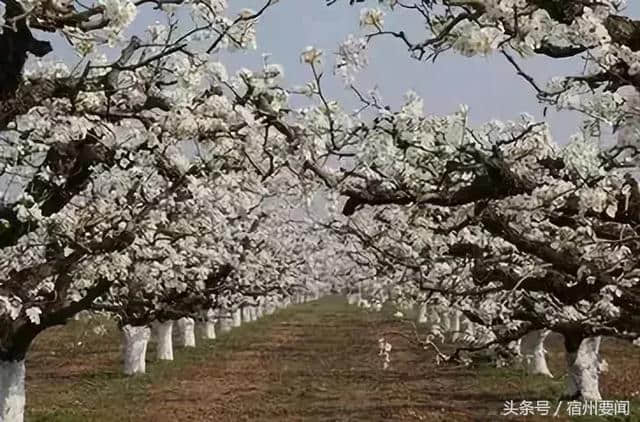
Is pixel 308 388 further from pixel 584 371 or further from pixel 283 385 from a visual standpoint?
pixel 584 371

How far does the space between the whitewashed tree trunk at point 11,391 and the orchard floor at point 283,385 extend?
4.49 m

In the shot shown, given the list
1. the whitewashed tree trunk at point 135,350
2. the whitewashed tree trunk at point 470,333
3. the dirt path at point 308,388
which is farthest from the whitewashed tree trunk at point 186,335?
the whitewashed tree trunk at point 470,333

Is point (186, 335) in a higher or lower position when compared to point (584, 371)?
higher

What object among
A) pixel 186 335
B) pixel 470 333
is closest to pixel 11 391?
pixel 470 333

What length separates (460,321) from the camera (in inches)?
2041

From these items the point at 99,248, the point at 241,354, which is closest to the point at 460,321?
the point at 241,354

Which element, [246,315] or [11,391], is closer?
[11,391]

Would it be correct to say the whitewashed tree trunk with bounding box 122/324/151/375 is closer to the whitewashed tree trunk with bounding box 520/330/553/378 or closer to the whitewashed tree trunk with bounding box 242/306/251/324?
the whitewashed tree trunk with bounding box 520/330/553/378

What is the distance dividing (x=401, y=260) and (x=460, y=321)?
4108 cm

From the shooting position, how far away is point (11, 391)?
18.3m

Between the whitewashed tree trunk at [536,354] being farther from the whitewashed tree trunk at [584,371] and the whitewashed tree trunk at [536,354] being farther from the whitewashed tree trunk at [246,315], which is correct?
the whitewashed tree trunk at [246,315]

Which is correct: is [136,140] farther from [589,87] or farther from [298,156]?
[589,87]

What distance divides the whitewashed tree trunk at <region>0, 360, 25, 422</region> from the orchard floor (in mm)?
4485

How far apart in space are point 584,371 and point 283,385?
418 inches
